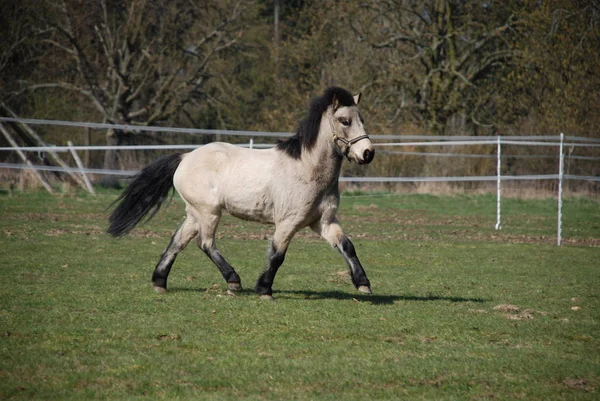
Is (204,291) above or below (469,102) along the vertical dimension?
below

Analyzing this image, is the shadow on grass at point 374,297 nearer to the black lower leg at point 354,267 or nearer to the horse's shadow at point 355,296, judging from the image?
the horse's shadow at point 355,296

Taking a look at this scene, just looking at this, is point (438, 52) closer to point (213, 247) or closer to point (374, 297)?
point (374, 297)

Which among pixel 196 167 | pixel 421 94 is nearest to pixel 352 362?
pixel 196 167

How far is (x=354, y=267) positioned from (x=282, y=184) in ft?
3.91

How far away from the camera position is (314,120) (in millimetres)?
8750

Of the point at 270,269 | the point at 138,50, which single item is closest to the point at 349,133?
the point at 270,269

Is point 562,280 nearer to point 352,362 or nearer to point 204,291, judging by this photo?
point 204,291

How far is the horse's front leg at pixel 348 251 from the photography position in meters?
8.30

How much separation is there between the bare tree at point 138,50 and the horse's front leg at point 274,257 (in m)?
23.7

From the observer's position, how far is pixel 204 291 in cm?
919

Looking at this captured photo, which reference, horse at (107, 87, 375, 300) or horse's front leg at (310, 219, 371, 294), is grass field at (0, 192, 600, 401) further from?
horse at (107, 87, 375, 300)

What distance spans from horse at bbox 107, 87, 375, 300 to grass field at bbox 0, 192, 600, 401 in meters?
0.53

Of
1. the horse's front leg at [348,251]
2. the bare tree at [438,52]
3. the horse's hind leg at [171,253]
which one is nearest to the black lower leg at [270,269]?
the horse's front leg at [348,251]

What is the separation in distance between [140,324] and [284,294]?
244 centimetres
